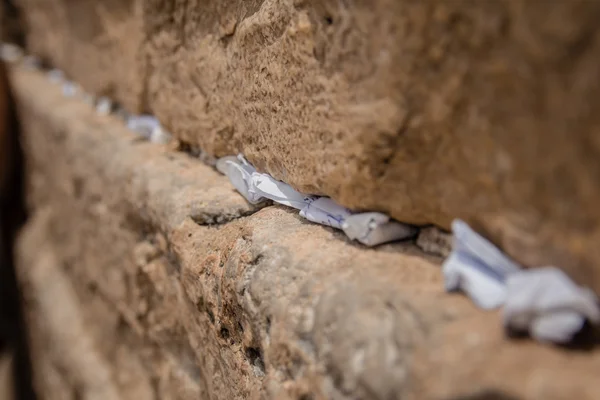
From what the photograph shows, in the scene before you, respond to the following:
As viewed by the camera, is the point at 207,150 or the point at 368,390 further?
the point at 207,150

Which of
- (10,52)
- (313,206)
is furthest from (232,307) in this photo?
(10,52)

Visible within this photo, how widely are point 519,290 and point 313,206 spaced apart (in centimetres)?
42

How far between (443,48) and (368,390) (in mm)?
404

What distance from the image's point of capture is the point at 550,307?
509mm

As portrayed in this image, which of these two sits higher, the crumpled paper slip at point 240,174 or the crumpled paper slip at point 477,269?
the crumpled paper slip at point 477,269

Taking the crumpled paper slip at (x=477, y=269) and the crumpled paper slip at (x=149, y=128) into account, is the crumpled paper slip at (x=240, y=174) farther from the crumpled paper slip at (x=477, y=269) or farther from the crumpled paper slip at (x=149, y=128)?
the crumpled paper slip at (x=477, y=269)

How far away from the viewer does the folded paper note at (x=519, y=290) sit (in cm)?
50

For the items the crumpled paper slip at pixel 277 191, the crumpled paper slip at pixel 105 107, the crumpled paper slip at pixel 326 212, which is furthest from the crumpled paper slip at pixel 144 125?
the crumpled paper slip at pixel 326 212

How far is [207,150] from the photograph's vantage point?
1.25 m

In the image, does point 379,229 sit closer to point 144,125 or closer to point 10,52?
point 144,125

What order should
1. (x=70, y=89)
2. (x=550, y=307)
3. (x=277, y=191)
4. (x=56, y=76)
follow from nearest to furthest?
(x=550, y=307) → (x=277, y=191) → (x=70, y=89) → (x=56, y=76)

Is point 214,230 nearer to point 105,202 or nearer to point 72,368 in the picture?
point 105,202

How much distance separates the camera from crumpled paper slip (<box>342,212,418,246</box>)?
758 mm

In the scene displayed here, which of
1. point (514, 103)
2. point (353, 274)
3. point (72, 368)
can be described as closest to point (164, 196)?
point (353, 274)
